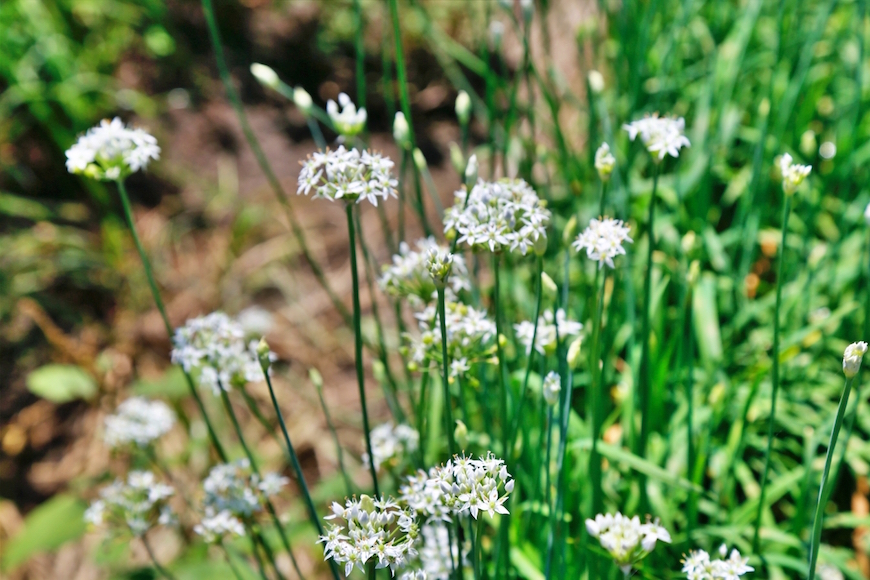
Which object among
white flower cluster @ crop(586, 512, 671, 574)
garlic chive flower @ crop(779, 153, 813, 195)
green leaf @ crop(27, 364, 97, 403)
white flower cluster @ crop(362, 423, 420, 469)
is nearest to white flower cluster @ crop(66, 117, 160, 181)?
white flower cluster @ crop(362, 423, 420, 469)

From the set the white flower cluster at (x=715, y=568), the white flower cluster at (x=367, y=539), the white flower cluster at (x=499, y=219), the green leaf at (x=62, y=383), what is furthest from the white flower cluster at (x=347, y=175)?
the green leaf at (x=62, y=383)

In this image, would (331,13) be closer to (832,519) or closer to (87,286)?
(87,286)

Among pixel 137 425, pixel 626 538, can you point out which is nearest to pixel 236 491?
pixel 137 425

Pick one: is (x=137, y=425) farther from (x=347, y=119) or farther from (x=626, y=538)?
(x=626, y=538)

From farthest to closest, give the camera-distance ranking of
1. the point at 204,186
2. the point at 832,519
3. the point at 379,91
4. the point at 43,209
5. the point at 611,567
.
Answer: the point at 379,91 → the point at 204,186 → the point at 43,209 → the point at 832,519 → the point at 611,567

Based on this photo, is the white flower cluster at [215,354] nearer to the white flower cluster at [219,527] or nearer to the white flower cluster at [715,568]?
the white flower cluster at [219,527]

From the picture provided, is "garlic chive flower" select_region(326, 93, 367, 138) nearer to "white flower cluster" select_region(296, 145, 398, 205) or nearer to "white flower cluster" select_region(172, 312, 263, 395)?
"white flower cluster" select_region(296, 145, 398, 205)

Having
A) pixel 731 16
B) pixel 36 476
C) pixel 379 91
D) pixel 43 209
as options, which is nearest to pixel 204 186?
pixel 43 209
